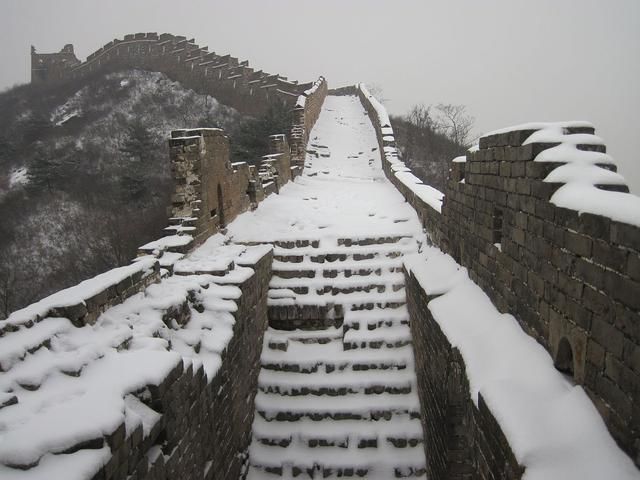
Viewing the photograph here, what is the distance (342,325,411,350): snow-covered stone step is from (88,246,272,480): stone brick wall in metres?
1.36

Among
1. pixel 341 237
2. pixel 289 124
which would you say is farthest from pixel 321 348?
pixel 289 124

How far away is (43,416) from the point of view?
2762 mm

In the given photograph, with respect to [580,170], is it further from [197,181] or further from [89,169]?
[89,169]

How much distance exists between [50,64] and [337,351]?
55.8 meters

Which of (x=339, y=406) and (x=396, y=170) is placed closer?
(x=339, y=406)

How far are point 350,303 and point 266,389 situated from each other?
6.20 ft

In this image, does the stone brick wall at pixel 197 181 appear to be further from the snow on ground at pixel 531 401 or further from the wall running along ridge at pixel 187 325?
the snow on ground at pixel 531 401

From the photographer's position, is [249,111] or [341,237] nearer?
[341,237]

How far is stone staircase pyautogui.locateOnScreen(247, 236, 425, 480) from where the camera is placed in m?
5.86

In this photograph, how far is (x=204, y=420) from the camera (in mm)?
4461

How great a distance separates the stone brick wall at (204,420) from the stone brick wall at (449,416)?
231cm

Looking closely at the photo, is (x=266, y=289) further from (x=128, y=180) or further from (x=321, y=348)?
(x=128, y=180)

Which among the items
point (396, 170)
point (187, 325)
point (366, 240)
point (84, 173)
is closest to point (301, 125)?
point (396, 170)

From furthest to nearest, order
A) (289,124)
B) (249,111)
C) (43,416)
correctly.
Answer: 1. (249,111)
2. (289,124)
3. (43,416)
